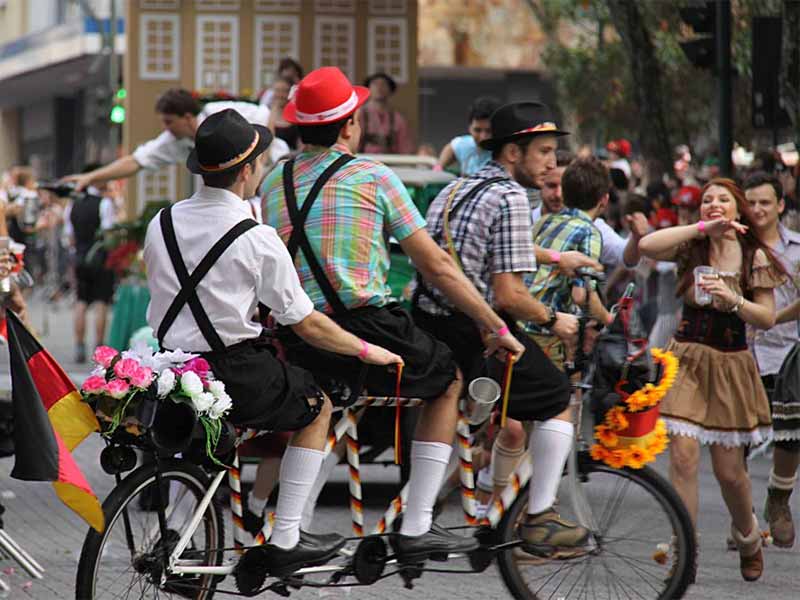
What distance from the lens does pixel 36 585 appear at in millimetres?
7770

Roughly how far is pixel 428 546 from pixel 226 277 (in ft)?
4.42

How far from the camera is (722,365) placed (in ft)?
26.7

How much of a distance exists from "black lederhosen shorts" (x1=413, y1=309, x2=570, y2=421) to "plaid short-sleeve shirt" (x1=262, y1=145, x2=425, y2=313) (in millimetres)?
472

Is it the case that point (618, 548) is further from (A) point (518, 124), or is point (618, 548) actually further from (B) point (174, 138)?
(B) point (174, 138)

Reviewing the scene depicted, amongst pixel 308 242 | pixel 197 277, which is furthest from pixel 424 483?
pixel 197 277

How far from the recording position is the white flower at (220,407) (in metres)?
5.93

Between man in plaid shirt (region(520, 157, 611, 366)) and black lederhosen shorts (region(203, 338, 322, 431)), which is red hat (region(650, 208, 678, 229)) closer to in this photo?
man in plaid shirt (region(520, 157, 611, 366))

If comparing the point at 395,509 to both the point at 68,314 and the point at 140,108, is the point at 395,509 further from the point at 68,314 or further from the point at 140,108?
the point at 68,314

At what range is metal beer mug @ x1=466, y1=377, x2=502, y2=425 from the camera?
6.70m

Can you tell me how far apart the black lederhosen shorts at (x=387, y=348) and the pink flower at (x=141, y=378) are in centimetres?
81

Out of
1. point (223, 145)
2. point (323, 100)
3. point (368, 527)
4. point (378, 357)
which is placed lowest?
point (368, 527)

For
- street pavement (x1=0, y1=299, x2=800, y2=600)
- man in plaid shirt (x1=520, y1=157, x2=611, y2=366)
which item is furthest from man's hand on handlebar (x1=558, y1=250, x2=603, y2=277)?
street pavement (x1=0, y1=299, x2=800, y2=600)

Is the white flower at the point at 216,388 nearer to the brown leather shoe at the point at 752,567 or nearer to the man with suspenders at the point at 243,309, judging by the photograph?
the man with suspenders at the point at 243,309

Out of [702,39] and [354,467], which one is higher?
[702,39]
